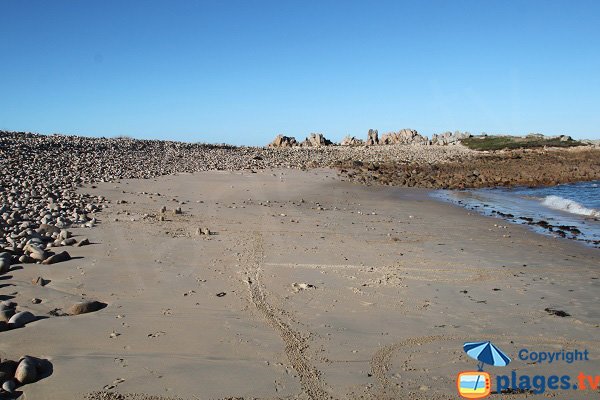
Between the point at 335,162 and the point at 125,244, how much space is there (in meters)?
19.9

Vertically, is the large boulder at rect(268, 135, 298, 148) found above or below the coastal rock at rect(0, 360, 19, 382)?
above

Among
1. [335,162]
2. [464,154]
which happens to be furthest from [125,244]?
[464,154]

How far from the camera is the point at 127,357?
4262 millimetres

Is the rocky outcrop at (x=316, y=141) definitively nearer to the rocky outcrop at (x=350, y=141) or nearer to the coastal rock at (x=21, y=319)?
Answer: the rocky outcrop at (x=350, y=141)

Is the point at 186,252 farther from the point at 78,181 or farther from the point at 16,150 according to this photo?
the point at 16,150

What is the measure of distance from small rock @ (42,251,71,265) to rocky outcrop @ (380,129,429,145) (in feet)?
149

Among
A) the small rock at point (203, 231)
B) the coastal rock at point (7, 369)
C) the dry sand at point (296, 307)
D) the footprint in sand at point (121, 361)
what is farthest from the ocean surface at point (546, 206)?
the coastal rock at point (7, 369)

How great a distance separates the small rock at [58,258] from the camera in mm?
6919

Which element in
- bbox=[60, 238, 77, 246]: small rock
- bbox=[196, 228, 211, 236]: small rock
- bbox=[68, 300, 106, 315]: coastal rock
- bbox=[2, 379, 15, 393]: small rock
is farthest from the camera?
bbox=[196, 228, 211, 236]: small rock

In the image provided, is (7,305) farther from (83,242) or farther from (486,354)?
(486,354)

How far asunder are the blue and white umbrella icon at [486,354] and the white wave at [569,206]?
12.1 metres

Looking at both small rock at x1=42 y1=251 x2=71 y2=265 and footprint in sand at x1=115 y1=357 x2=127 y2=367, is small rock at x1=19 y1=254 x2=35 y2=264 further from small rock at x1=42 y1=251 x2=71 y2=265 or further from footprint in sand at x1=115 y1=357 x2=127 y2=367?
footprint in sand at x1=115 y1=357 x2=127 y2=367

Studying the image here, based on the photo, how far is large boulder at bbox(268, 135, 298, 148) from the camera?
44.4 metres

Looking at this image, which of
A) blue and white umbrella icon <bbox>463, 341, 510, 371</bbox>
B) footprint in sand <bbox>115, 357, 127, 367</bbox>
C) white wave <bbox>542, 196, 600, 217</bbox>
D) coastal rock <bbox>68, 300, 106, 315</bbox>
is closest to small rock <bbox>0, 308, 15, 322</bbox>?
coastal rock <bbox>68, 300, 106, 315</bbox>
